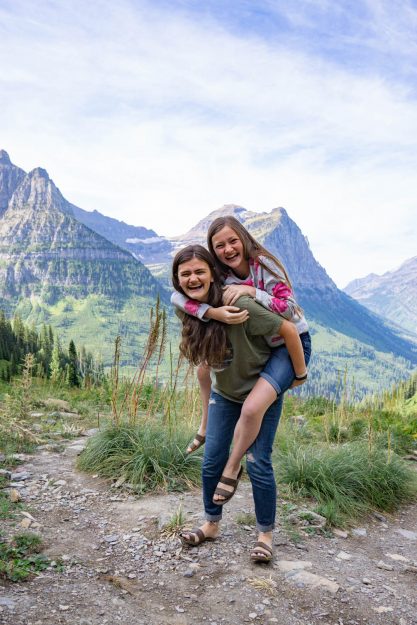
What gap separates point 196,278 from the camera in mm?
3730

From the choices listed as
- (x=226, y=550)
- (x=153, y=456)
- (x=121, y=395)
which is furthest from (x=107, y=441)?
(x=121, y=395)

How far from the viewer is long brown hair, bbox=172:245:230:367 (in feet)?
12.0

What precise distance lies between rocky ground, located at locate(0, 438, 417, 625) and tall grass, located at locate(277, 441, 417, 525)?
0.83 feet

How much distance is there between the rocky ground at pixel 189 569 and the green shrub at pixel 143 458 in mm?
191

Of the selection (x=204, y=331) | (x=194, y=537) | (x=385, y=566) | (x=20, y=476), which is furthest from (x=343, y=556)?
(x=20, y=476)

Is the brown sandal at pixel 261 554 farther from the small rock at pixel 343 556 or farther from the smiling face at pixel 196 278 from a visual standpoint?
the smiling face at pixel 196 278

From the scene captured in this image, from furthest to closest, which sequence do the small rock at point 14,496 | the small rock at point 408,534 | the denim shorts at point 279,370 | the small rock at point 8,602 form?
the small rock at point 408,534 → the small rock at point 14,496 → the denim shorts at point 279,370 → the small rock at point 8,602

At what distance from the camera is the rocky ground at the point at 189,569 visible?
10.3ft

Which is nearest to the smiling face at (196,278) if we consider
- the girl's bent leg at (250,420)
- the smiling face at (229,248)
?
the smiling face at (229,248)

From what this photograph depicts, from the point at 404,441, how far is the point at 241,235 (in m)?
5.67

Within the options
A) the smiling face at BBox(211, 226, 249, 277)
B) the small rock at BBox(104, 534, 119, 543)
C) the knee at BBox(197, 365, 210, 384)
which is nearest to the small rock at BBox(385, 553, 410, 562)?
the knee at BBox(197, 365, 210, 384)

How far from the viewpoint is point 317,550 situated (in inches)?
167

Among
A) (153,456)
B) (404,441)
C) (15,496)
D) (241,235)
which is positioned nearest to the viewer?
(241,235)

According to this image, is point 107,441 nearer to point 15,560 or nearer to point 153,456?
point 153,456
